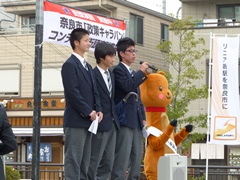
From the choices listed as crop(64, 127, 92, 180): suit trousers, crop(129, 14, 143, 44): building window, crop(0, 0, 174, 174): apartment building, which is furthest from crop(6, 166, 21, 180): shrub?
crop(129, 14, 143, 44): building window

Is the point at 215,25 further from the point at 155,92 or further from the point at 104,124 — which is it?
the point at 104,124

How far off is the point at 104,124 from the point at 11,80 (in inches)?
801

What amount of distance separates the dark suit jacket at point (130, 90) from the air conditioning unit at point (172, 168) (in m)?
0.57

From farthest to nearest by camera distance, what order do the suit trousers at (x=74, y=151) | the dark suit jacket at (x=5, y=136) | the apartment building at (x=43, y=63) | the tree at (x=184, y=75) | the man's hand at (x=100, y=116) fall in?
the apartment building at (x=43, y=63), the tree at (x=184, y=75), the man's hand at (x=100, y=116), the suit trousers at (x=74, y=151), the dark suit jacket at (x=5, y=136)

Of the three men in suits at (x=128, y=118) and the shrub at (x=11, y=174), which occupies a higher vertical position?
the three men in suits at (x=128, y=118)

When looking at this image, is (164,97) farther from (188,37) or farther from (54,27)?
(188,37)

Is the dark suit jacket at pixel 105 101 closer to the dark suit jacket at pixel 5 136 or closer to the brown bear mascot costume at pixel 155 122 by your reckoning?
the brown bear mascot costume at pixel 155 122

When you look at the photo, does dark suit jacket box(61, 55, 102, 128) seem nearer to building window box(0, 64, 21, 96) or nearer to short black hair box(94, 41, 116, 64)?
short black hair box(94, 41, 116, 64)

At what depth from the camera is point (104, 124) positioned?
22.9 feet

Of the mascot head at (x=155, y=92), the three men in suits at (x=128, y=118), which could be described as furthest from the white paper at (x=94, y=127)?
the mascot head at (x=155, y=92)

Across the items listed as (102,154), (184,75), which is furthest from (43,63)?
(102,154)

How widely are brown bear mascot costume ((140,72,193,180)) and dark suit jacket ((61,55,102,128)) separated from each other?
51.5 inches

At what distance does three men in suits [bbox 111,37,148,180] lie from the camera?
729cm

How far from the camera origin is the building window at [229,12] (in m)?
25.0
